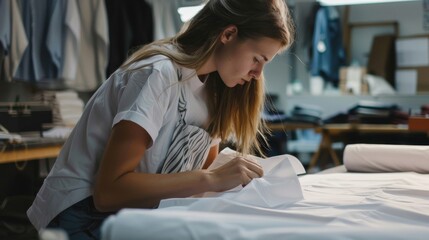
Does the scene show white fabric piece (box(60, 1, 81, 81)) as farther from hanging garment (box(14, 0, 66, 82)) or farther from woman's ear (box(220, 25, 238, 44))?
woman's ear (box(220, 25, 238, 44))

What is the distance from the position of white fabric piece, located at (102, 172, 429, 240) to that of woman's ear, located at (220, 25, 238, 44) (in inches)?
17.7

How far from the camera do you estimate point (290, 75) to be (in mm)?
6664

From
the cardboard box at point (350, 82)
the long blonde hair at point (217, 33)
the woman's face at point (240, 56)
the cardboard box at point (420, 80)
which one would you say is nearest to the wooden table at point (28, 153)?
the long blonde hair at point (217, 33)

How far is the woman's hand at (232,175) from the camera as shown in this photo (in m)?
1.24

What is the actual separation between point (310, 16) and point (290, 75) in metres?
0.74

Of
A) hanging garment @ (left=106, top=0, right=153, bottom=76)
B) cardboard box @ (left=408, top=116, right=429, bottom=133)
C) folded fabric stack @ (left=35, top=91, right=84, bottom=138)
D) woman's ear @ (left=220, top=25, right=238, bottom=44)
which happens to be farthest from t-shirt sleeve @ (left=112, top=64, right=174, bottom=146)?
hanging garment @ (left=106, top=0, right=153, bottom=76)

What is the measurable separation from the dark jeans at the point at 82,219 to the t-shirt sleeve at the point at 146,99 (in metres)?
0.24

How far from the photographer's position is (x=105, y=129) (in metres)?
1.28

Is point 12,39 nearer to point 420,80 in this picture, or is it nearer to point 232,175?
point 232,175

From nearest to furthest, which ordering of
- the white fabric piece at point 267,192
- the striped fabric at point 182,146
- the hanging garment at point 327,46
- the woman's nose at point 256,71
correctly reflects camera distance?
the white fabric piece at point 267,192, the striped fabric at point 182,146, the woman's nose at point 256,71, the hanging garment at point 327,46

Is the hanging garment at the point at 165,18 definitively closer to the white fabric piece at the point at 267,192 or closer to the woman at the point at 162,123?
the woman at the point at 162,123

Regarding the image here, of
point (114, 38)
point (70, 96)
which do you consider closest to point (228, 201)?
point (70, 96)

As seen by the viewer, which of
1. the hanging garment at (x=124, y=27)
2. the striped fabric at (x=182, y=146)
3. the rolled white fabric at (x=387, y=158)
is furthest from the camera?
the hanging garment at (x=124, y=27)

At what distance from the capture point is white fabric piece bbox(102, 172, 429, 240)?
2.27ft
